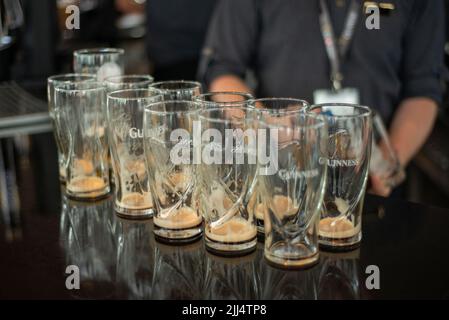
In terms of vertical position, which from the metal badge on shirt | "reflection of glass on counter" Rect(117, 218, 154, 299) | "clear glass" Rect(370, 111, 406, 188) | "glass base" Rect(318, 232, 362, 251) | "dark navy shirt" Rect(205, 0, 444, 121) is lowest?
"clear glass" Rect(370, 111, 406, 188)

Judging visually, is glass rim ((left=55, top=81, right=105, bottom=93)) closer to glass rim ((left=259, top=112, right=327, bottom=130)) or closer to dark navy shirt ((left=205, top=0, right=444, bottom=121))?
glass rim ((left=259, top=112, right=327, bottom=130))

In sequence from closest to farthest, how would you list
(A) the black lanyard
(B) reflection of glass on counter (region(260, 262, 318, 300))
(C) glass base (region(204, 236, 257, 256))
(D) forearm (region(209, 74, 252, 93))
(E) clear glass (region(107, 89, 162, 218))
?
(B) reflection of glass on counter (region(260, 262, 318, 300))
(C) glass base (region(204, 236, 257, 256))
(E) clear glass (region(107, 89, 162, 218))
(A) the black lanyard
(D) forearm (region(209, 74, 252, 93))

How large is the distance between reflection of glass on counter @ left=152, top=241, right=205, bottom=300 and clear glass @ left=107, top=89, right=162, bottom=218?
0.14 meters

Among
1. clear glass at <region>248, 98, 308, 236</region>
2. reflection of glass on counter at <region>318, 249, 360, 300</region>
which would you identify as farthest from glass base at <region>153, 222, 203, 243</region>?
reflection of glass on counter at <region>318, 249, 360, 300</region>

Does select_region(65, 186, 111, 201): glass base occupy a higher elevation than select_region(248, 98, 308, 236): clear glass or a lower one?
lower

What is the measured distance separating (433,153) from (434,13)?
45.1 inches

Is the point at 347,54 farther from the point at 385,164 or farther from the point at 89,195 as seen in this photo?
the point at 89,195

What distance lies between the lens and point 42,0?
2.63 m

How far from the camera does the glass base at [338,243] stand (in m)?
1.06

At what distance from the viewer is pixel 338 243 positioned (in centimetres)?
107

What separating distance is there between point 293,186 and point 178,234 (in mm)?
216

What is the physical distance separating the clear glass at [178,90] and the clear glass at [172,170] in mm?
154

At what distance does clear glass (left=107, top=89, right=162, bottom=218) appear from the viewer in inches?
47.1
